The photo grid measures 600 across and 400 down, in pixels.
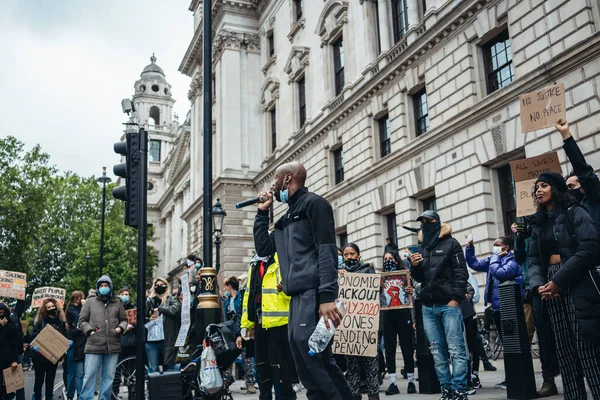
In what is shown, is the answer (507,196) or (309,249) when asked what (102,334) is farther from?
(507,196)

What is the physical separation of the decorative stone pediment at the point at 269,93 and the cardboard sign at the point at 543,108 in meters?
25.3

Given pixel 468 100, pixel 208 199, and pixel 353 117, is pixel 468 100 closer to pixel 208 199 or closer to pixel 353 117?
pixel 353 117

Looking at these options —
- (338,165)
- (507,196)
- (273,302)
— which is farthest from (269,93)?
(273,302)

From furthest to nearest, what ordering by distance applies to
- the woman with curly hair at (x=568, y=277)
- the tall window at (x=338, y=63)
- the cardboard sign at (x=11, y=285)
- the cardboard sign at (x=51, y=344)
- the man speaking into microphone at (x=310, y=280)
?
the tall window at (x=338, y=63)
the cardboard sign at (x=11, y=285)
the cardboard sign at (x=51, y=344)
the woman with curly hair at (x=568, y=277)
the man speaking into microphone at (x=310, y=280)

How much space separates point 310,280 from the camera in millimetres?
4707

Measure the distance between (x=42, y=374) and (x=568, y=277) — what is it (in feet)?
30.7

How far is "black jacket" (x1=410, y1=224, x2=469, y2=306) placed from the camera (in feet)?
22.2

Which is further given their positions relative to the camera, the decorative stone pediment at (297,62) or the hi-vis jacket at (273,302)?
the decorative stone pediment at (297,62)

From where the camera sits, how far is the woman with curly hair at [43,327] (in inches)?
420

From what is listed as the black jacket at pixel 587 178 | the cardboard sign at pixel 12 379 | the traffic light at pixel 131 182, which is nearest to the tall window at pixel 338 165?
the cardboard sign at pixel 12 379

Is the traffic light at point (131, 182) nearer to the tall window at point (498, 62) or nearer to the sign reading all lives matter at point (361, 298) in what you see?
the sign reading all lives matter at point (361, 298)

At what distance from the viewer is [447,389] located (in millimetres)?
6602

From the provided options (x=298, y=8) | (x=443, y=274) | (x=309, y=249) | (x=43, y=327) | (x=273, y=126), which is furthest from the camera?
(x=273, y=126)

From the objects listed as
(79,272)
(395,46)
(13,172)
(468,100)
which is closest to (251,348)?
(468,100)
